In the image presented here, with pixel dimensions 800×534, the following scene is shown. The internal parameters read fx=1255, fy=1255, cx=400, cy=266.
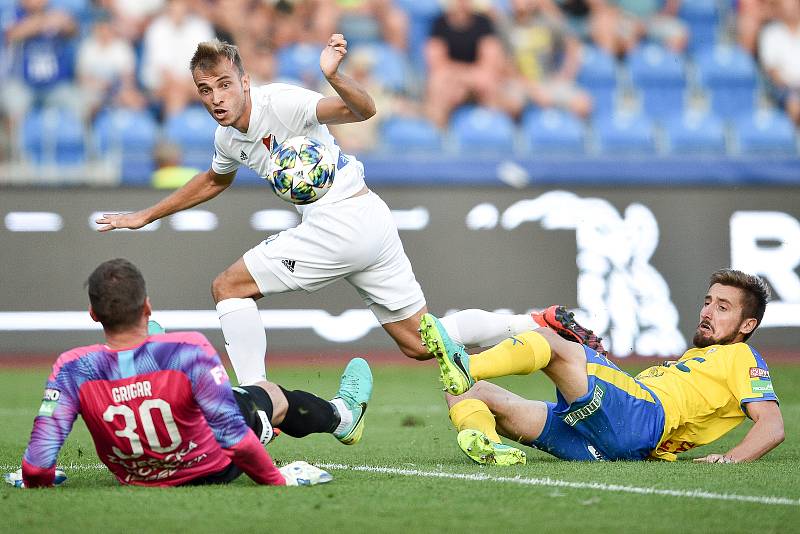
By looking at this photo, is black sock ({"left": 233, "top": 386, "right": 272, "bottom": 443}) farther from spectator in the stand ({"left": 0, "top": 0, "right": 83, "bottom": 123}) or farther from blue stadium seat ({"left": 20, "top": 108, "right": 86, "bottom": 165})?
spectator in the stand ({"left": 0, "top": 0, "right": 83, "bottom": 123})

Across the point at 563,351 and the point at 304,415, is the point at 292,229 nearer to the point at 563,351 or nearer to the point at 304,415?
the point at 304,415

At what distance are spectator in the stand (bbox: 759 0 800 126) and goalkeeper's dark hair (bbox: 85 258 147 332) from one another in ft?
38.0

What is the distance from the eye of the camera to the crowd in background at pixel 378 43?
1314cm

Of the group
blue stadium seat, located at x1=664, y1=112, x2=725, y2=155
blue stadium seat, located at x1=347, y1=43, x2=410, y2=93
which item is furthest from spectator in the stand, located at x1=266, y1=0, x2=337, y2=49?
blue stadium seat, located at x1=664, y1=112, x2=725, y2=155

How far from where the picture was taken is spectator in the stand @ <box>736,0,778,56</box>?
49.5 ft

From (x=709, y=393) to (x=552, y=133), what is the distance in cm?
820

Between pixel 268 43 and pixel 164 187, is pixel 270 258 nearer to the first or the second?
pixel 164 187

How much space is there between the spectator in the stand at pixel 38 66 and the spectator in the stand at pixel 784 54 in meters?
7.90

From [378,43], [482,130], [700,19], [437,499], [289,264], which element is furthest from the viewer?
[700,19]

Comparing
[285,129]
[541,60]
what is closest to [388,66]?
[541,60]

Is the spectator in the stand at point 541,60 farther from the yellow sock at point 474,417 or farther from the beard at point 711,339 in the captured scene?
the yellow sock at point 474,417

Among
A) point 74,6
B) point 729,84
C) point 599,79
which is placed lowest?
point 729,84

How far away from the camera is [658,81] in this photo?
14617mm

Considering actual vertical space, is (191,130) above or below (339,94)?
above
